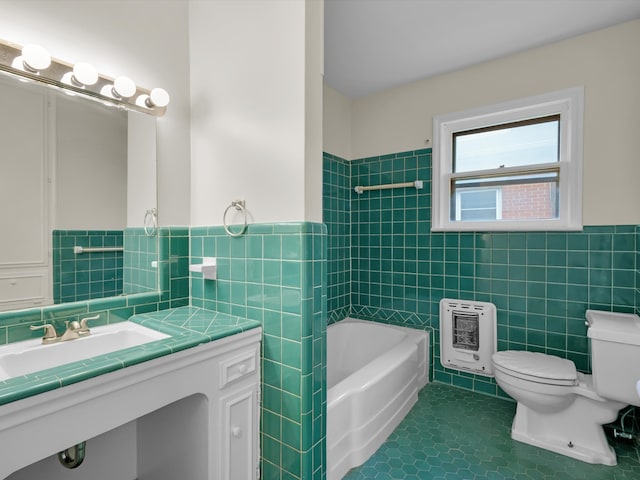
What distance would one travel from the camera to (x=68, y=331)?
1244 mm

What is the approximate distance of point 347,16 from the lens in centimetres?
193

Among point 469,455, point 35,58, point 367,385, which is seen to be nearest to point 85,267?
point 35,58

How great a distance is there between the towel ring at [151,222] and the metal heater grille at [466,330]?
7.15ft

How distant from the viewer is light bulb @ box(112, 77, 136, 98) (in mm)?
1388

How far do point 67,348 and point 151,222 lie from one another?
64 centimetres

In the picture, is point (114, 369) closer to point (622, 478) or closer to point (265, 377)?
point (265, 377)

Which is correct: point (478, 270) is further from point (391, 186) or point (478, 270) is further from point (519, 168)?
point (391, 186)

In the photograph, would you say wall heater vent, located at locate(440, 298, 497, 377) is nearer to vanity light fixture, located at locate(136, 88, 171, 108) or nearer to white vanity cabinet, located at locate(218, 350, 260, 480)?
white vanity cabinet, located at locate(218, 350, 260, 480)

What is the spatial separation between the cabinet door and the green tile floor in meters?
0.58

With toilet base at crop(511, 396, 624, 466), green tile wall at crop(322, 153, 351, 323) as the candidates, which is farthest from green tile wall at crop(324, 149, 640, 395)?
toilet base at crop(511, 396, 624, 466)

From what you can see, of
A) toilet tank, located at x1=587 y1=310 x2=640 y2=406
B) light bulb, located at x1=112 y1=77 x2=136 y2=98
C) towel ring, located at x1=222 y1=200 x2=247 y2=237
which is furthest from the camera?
toilet tank, located at x1=587 y1=310 x2=640 y2=406

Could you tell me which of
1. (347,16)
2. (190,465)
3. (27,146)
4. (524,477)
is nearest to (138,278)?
(27,146)

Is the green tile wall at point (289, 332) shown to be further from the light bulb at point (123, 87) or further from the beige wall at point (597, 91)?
the beige wall at point (597, 91)

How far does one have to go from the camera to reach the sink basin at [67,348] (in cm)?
107
